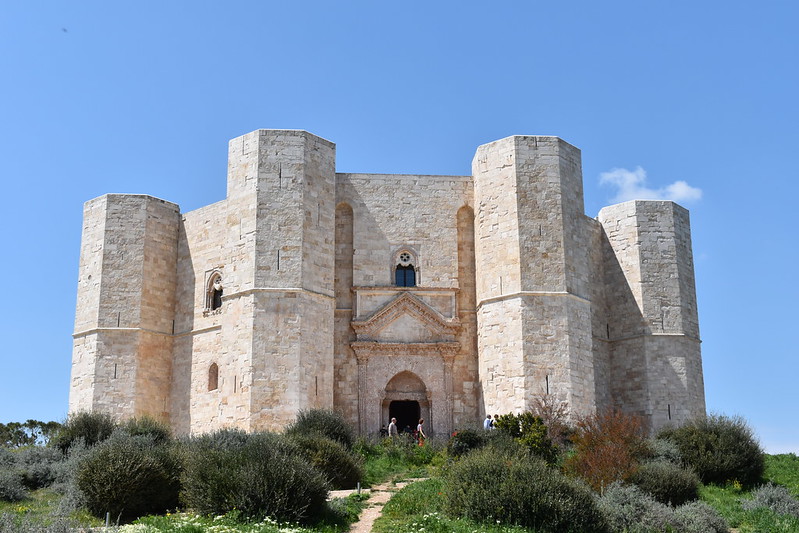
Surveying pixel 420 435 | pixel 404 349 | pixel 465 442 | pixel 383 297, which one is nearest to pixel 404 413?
pixel 404 349

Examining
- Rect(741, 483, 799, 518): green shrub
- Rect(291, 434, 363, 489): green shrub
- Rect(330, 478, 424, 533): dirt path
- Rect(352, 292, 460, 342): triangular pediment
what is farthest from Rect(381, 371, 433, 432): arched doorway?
Rect(741, 483, 799, 518): green shrub

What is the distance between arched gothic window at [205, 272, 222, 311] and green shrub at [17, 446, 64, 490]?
694 centimetres

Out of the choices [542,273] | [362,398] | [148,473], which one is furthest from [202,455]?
[542,273]

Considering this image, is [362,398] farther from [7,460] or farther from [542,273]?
[7,460]

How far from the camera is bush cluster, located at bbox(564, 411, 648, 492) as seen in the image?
15.7 m

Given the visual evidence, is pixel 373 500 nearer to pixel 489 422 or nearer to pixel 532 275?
pixel 489 422

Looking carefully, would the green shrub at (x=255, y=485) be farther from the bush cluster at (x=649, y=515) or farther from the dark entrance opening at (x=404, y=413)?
the dark entrance opening at (x=404, y=413)

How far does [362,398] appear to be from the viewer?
23.2m

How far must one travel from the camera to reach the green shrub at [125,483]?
13234 mm

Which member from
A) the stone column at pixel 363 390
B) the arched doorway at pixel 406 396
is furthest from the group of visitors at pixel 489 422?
the stone column at pixel 363 390

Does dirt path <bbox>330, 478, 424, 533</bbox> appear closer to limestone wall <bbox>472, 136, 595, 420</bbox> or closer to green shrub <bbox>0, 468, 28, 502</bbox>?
green shrub <bbox>0, 468, 28, 502</bbox>

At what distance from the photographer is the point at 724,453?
719 inches

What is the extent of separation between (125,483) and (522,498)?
5.90 meters

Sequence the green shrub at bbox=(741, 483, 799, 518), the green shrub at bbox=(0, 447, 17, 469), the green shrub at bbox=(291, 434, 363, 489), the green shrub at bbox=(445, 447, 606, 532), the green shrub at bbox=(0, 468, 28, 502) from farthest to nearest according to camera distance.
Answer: the green shrub at bbox=(0, 447, 17, 469)
the green shrub at bbox=(291, 434, 363, 489)
the green shrub at bbox=(741, 483, 799, 518)
the green shrub at bbox=(0, 468, 28, 502)
the green shrub at bbox=(445, 447, 606, 532)
